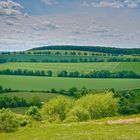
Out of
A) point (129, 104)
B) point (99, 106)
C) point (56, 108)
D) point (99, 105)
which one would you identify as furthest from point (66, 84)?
point (99, 106)

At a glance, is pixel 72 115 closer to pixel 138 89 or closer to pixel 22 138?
pixel 22 138

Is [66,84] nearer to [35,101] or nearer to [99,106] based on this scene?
[35,101]

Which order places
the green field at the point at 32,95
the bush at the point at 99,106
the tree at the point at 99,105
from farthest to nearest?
the green field at the point at 32,95 < the tree at the point at 99,105 < the bush at the point at 99,106

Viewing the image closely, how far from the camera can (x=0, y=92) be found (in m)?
180

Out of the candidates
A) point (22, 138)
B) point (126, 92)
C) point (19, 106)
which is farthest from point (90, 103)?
point (22, 138)

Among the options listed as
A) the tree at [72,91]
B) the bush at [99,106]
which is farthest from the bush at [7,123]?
the tree at [72,91]

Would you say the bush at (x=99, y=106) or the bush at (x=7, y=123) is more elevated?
the bush at (x=7, y=123)

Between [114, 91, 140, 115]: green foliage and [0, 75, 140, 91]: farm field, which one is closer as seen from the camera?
[114, 91, 140, 115]: green foliage

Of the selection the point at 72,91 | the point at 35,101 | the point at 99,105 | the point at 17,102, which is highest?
the point at 99,105

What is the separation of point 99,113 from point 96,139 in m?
Answer: 78.2

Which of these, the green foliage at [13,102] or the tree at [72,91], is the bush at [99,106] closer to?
the green foliage at [13,102]

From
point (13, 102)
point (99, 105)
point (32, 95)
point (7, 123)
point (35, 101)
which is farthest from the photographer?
point (32, 95)

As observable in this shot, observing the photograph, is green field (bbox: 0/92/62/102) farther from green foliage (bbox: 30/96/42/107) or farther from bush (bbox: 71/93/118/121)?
bush (bbox: 71/93/118/121)

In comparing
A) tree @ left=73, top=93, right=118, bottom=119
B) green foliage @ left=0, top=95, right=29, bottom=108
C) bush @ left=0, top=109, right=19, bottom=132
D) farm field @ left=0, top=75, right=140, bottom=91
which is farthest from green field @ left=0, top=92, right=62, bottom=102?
bush @ left=0, top=109, right=19, bottom=132
